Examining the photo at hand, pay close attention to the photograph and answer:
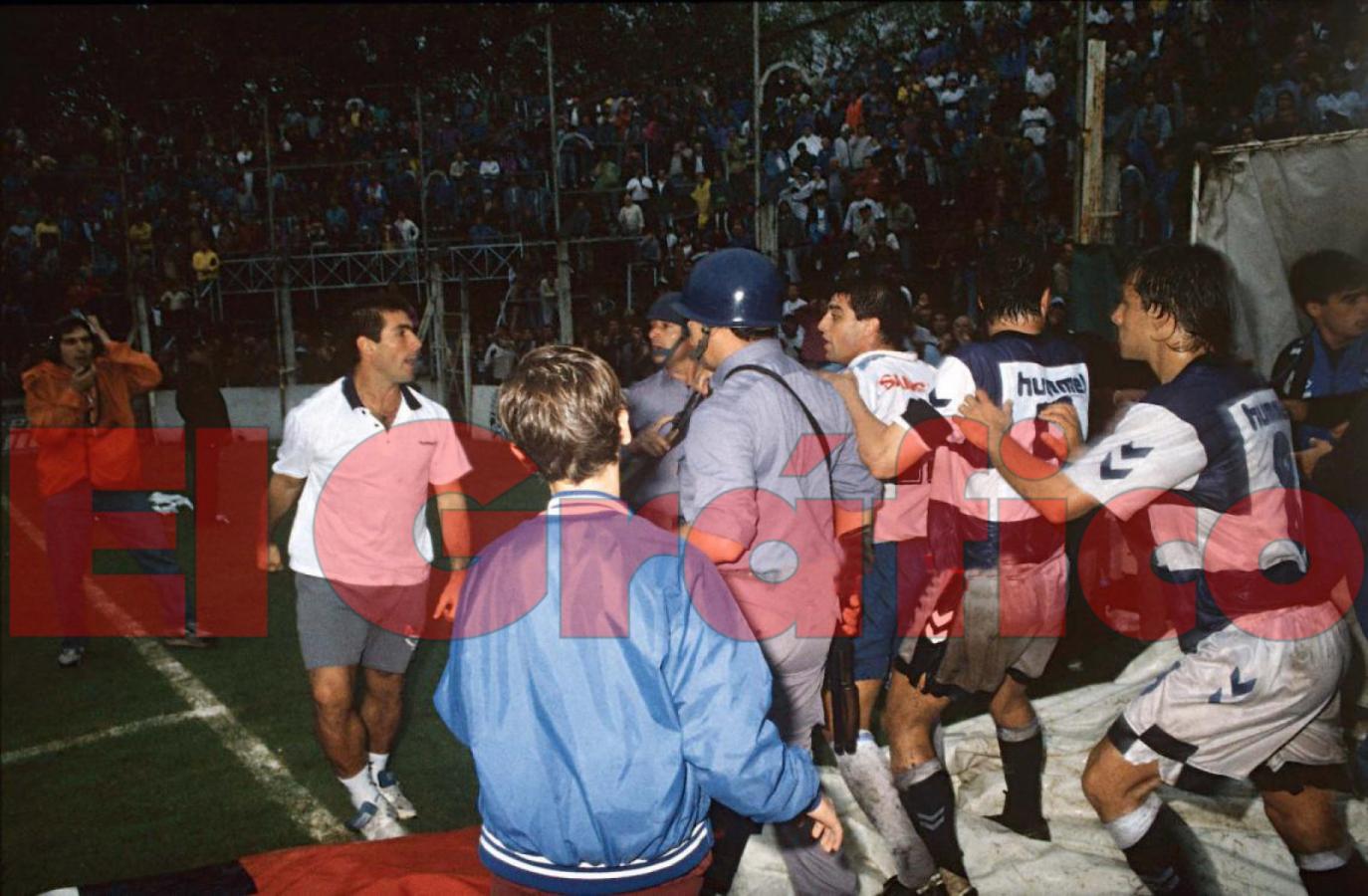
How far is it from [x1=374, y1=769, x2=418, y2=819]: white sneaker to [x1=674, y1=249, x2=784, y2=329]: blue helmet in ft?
8.25

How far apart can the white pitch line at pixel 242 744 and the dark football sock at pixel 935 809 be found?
237 centimetres

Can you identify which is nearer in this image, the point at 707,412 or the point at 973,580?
the point at 707,412

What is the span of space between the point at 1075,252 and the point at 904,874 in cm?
566

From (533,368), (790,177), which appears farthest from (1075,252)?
(790,177)

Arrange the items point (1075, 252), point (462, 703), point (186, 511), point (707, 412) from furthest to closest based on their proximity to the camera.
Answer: point (186, 511) < point (1075, 252) < point (707, 412) < point (462, 703)

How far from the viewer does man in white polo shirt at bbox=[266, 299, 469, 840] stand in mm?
4227

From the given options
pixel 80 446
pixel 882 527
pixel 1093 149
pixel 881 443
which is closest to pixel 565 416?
pixel 881 443

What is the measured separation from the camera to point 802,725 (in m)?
3.48

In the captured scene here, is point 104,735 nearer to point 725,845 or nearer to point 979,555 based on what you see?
point 725,845

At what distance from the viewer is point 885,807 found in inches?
145

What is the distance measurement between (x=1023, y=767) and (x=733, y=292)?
218 cm

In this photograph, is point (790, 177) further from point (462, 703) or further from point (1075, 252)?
point (462, 703)

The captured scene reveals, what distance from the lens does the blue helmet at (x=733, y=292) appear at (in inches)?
138

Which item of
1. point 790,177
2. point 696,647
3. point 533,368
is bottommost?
point 696,647
